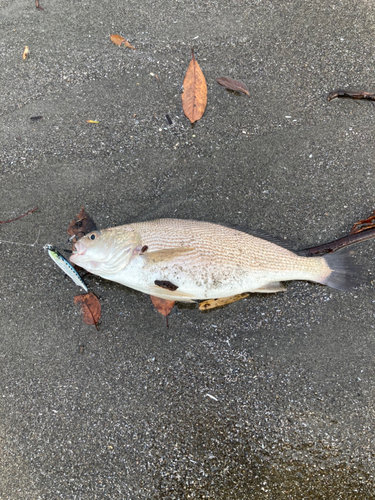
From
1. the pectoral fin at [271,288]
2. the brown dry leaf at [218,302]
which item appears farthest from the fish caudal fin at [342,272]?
the brown dry leaf at [218,302]

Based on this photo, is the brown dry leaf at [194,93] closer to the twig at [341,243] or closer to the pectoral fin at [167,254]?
the pectoral fin at [167,254]

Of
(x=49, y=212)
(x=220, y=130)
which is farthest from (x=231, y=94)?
(x=49, y=212)

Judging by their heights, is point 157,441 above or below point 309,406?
below

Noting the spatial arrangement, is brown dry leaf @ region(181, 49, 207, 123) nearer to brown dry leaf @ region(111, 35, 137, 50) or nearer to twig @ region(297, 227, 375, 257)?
brown dry leaf @ region(111, 35, 137, 50)

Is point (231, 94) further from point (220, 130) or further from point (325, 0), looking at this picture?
point (325, 0)

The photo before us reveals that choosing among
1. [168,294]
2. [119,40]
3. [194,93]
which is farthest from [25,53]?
[168,294]

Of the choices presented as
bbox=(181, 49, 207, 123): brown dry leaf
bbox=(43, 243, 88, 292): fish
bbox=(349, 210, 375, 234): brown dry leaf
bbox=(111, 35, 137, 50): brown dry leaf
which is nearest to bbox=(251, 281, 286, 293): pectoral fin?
bbox=(349, 210, 375, 234): brown dry leaf

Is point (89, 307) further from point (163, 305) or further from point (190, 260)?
point (190, 260)
